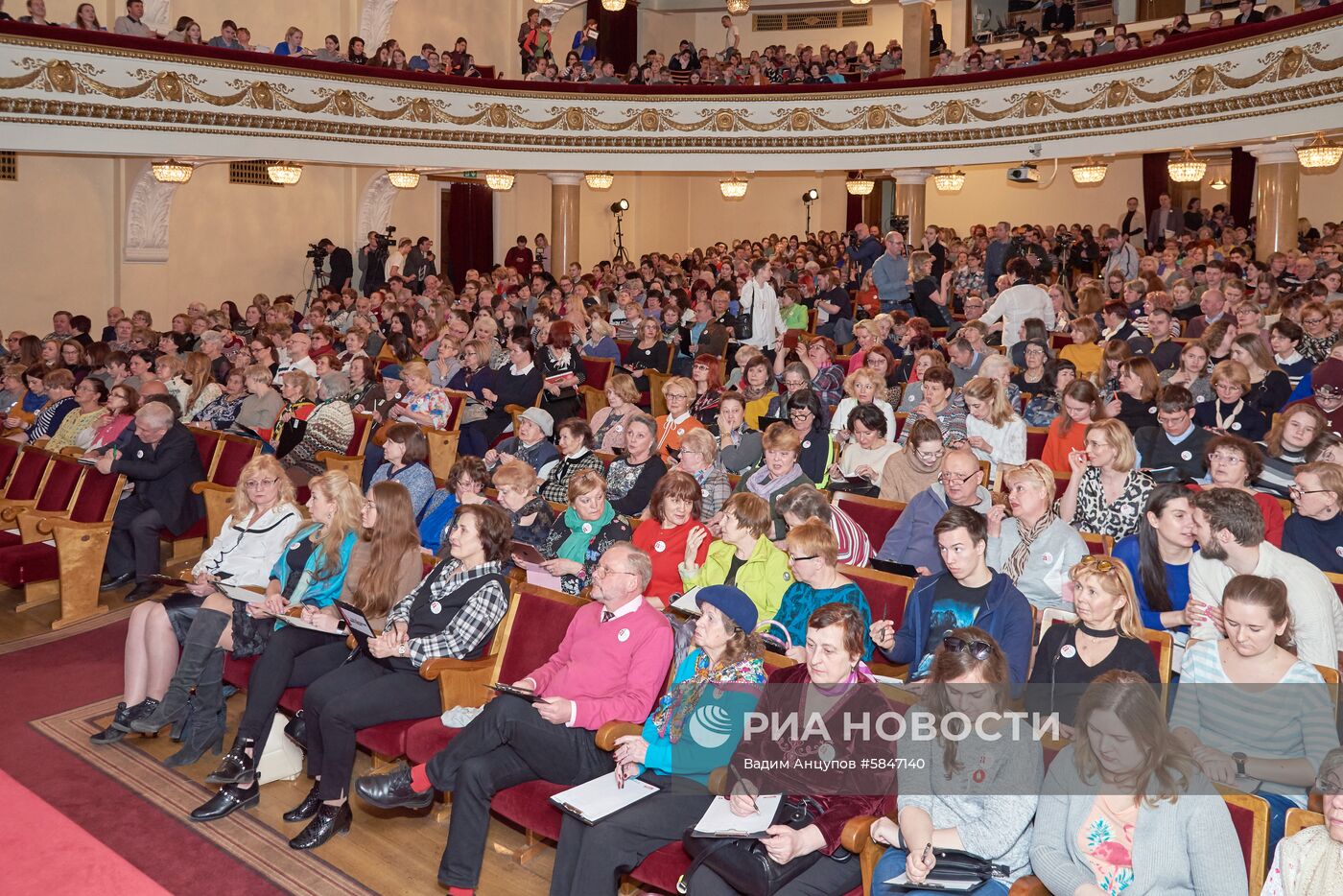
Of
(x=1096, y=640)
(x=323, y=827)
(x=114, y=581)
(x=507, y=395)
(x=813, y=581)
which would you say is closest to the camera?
(x=1096, y=640)

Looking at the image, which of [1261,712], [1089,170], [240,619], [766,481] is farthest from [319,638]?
[1089,170]

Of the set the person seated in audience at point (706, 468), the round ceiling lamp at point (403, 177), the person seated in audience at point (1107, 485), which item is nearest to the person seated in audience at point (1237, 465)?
the person seated in audience at point (1107, 485)

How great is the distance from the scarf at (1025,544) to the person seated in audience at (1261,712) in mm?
1079

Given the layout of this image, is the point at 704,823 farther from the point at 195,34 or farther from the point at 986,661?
the point at 195,34

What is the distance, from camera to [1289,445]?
5336 mm

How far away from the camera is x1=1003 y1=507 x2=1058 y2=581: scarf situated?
4445 mm

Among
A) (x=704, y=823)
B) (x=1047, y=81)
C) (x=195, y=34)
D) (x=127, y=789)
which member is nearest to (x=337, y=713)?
(x=127, y=789)

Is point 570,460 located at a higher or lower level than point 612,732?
higher

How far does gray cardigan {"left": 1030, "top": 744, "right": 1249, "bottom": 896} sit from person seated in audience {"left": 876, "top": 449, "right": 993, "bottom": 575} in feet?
6.12

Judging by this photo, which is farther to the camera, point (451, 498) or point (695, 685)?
point (451, 498)

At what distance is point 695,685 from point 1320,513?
2489 millimetres

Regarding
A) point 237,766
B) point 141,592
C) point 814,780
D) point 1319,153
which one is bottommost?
point 237,766

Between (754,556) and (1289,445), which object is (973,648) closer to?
(754,556)

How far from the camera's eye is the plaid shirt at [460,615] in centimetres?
439
